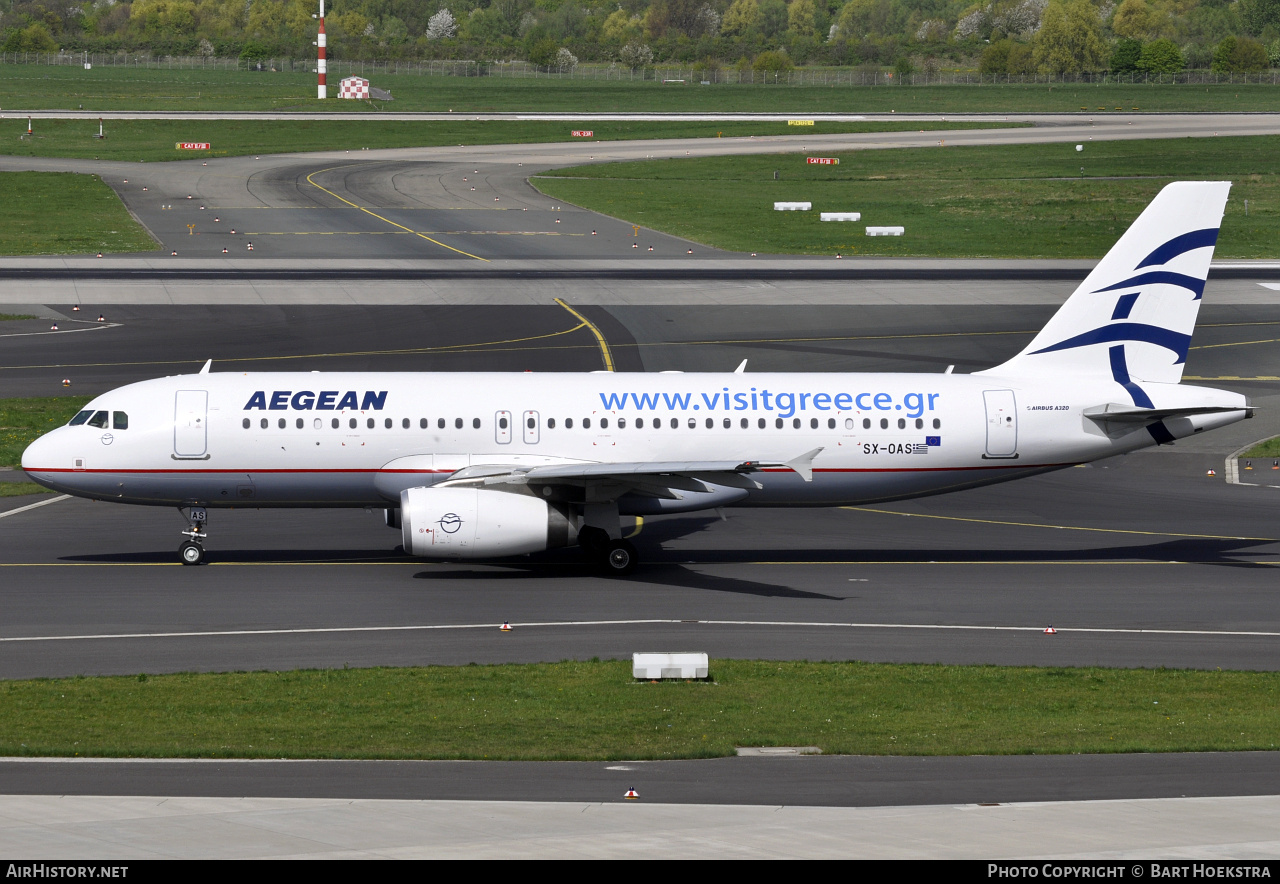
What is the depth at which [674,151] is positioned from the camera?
140500 millimetres

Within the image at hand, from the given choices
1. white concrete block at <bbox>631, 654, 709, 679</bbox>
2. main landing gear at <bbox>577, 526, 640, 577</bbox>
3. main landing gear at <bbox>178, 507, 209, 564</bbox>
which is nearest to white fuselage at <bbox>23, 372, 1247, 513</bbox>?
main landing gear at <bbox>178, 507, 209, 564</bbox>

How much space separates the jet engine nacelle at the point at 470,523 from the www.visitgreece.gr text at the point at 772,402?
402cm

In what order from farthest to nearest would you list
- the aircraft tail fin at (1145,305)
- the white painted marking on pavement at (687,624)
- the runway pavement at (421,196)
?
the runway pavement at (421,196) → the aircraft tail fin at (1145,305) → the white painted marking on pavement at (687,624)

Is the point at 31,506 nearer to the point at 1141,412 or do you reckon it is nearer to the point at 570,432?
the point at 570,432

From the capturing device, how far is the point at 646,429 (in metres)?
38.0

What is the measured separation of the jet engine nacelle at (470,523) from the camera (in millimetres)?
34938

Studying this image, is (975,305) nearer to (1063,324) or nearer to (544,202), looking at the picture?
(1063,324)

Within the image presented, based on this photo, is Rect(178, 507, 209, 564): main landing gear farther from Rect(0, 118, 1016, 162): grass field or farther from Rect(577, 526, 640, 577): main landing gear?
Rect(0, 118, 1016, 162): grass field

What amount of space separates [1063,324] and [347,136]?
122m

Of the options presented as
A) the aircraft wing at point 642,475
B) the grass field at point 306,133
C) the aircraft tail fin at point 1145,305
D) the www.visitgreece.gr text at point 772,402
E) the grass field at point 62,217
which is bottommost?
the aircraft wing at point 642,475

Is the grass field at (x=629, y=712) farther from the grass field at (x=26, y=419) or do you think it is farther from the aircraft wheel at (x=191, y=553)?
the grass field at (x=26, y=419)

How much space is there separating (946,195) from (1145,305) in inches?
3035

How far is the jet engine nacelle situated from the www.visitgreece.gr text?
402 centimetres

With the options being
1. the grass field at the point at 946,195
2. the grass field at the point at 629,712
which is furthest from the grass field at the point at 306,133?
the grass field at the point at 629,712
